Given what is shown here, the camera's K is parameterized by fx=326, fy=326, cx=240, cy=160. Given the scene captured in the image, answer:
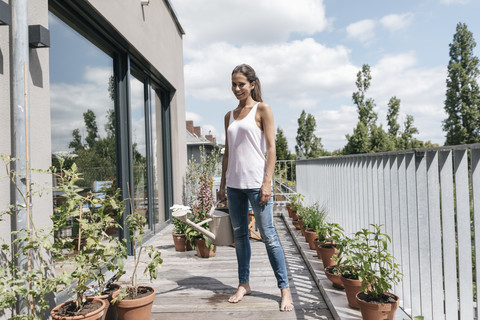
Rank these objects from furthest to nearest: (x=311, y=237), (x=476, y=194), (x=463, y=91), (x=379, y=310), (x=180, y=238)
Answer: (x=463, y=91)
(x=180, y=238)
(x=311, y=237)
(x=379, y=310)
(x=476, y=194)

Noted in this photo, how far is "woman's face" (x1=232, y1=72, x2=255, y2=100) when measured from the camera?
2219 mm

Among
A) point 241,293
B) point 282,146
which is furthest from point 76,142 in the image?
point 282,146

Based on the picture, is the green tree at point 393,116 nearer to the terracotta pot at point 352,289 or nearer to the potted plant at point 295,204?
the potted plant at point 295,204

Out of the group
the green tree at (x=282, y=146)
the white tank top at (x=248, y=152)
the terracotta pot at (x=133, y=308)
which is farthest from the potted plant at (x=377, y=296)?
the green tree at (x=282, y=146)

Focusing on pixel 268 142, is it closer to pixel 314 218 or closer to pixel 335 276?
pixel 335 276

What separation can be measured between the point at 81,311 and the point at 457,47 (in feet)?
116

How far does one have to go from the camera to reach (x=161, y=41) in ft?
15.8

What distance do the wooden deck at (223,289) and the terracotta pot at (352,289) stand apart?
0.19 metres

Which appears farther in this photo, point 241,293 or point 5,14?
point 241,293

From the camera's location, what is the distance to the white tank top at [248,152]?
7.15 ft

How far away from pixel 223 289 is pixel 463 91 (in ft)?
109

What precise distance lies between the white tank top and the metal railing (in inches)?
31.8

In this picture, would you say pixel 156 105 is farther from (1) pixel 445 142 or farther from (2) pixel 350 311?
(1) pixel 445 142

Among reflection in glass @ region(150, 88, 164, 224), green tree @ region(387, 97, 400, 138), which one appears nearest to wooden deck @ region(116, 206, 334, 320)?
reflection in glass @ region(150, 88, 164, 224)
